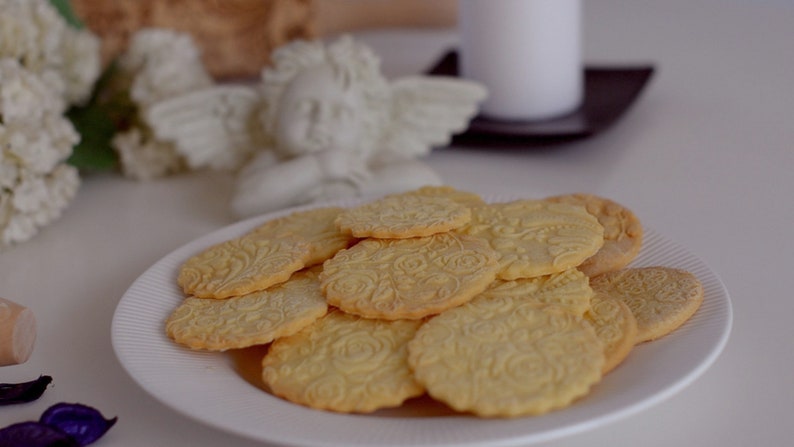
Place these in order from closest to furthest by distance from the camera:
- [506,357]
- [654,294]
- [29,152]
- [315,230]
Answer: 1. [506,357]
2. [654,294]
3. [315,230]
4. [29,152]

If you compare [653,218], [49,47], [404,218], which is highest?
[49,47]

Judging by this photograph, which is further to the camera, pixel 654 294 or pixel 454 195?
pixel 454 195

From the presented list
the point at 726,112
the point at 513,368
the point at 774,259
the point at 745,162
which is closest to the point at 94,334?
the point at 513,368

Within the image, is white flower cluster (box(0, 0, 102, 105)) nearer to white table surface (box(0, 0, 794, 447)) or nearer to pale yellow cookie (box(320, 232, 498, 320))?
white table surface (box(0, 0, 794, 447))

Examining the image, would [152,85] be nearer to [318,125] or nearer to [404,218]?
[318,125]

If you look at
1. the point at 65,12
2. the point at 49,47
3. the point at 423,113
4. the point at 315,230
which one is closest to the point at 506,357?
the point at 315,230

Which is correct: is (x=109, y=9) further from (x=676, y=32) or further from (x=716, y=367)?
(x=716, y=367)

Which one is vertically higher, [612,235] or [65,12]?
[65,12]

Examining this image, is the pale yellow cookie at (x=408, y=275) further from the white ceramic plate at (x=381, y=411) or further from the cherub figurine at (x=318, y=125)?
the cherub figurine at (x=318, y=125)
